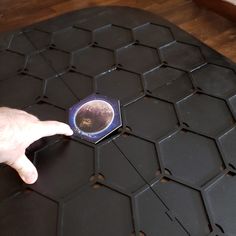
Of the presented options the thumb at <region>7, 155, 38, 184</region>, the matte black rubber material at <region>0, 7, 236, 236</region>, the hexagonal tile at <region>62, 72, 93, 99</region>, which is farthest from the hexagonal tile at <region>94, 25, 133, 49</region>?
the thumb at <region>7, 155, 38, 184</region>

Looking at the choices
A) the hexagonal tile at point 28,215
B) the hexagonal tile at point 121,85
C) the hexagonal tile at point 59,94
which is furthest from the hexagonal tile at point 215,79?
the hexagonal tile at point 28,215

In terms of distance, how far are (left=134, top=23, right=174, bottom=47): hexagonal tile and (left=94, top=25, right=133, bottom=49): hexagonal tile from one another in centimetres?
2

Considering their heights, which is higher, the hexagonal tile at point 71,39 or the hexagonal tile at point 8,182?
the hexagonal tile at point 71,39

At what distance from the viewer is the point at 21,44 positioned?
0.71 metres

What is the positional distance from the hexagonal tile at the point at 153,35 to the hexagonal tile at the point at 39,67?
0.21 meters

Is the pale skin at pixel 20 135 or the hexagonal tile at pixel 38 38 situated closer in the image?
the pale skin at pixel 20 135

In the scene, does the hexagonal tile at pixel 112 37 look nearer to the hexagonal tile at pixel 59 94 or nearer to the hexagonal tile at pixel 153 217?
the hexagonal tile at pixel 59 94

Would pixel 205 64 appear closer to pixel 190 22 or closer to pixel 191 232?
pixel 191 232

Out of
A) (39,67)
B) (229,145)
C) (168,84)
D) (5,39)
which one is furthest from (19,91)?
(229,145)

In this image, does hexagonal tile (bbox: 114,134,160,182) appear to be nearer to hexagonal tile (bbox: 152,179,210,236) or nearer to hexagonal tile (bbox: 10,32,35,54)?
hexagonal tile (bbox: 152,179,210,236)

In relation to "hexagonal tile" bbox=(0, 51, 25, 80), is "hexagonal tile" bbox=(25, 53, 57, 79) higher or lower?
higher

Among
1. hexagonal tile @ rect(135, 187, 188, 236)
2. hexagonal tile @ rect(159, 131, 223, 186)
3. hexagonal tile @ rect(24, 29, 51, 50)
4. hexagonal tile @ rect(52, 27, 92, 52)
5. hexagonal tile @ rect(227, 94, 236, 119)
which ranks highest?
hexagonal tile @ rect(227, 94, 236, 119)

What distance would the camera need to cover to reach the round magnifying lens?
0.53m

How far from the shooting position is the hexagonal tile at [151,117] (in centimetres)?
52
